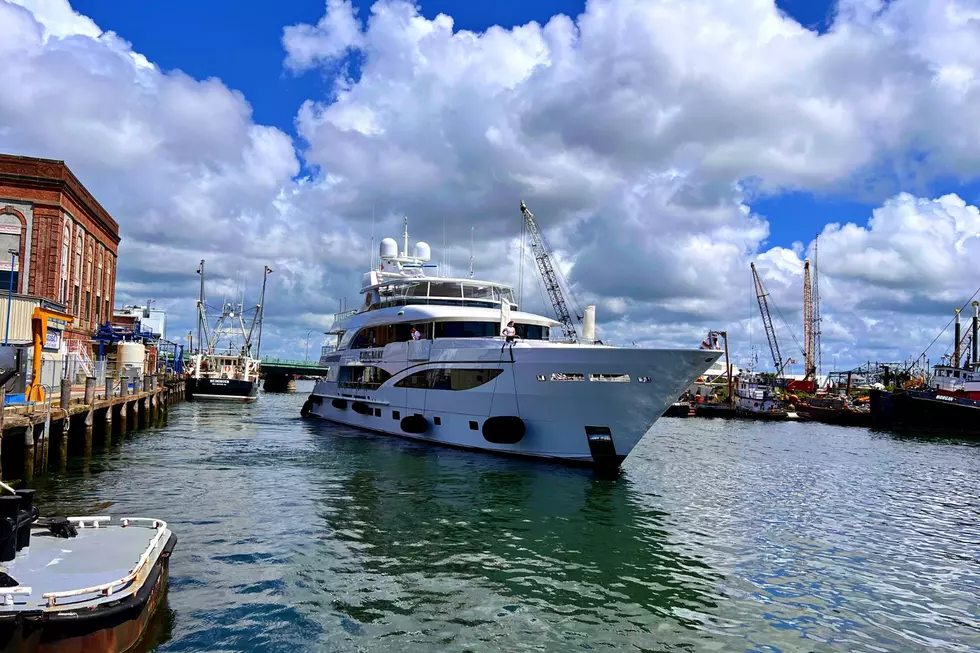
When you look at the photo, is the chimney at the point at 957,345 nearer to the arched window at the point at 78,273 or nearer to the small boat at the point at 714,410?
the small boat at the point at 714,410

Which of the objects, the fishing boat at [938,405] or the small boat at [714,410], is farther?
the small boat at [714,410]

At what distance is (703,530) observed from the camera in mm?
17906

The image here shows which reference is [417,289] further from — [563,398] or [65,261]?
[65,261]

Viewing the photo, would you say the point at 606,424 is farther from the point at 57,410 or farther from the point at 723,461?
the point at 57,410

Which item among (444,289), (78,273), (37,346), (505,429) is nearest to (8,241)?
(78,273)

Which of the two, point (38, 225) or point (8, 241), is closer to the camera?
point (8, 241)

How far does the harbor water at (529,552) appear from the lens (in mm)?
10789

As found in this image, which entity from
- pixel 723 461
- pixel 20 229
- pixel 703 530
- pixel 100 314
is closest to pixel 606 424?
pixel 703 530

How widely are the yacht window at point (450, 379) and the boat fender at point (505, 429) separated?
5.57 feet

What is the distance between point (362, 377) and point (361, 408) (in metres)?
1.84

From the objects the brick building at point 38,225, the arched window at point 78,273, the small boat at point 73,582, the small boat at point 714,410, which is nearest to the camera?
the small boat at point 73,582

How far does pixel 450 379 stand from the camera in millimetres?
30016

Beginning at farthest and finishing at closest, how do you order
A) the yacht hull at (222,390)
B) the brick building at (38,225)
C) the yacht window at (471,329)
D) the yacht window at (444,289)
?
1. the yacht hull at (222,390)
2. the brick building at (38,225)
3. the yacht window at (444,289)
4. the yacht window at (471,329)

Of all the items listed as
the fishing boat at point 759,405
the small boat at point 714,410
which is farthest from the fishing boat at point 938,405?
the small boat at point 714,410
